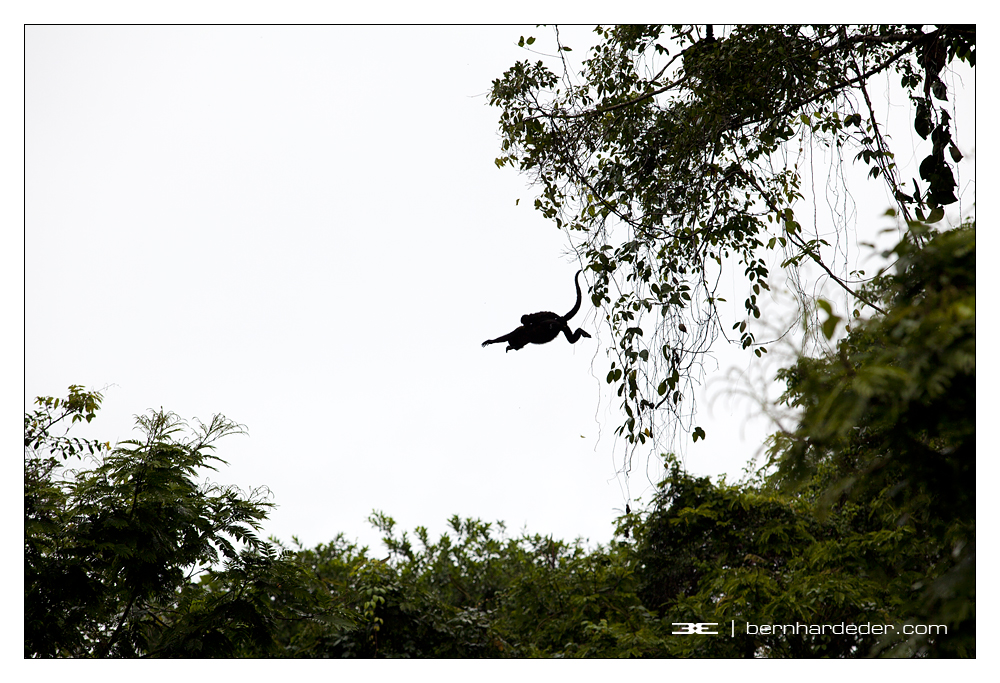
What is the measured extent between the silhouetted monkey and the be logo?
1.25 m

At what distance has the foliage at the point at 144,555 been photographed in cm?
250

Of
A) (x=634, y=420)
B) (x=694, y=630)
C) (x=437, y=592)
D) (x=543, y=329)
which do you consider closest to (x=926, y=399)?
(x=634, y=420)

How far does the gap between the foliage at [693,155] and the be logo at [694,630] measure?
982 mm

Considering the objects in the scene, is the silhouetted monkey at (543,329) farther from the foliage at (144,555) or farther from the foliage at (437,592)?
the foliage at (144,555)

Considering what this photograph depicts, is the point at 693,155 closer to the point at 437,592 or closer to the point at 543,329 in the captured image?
the point at 543,329

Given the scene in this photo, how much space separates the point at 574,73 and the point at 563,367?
1.22m

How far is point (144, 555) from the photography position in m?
2.54

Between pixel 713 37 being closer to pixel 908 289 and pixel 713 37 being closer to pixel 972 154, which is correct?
pixel 972 154

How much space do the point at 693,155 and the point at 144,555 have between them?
2.35 m

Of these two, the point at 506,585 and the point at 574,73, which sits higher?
the point at 574,73

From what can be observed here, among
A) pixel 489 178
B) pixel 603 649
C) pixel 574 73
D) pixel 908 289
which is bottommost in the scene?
pixel 603 649

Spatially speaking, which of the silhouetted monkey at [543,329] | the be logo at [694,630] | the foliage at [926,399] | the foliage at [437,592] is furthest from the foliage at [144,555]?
the foliage at [926,399]
